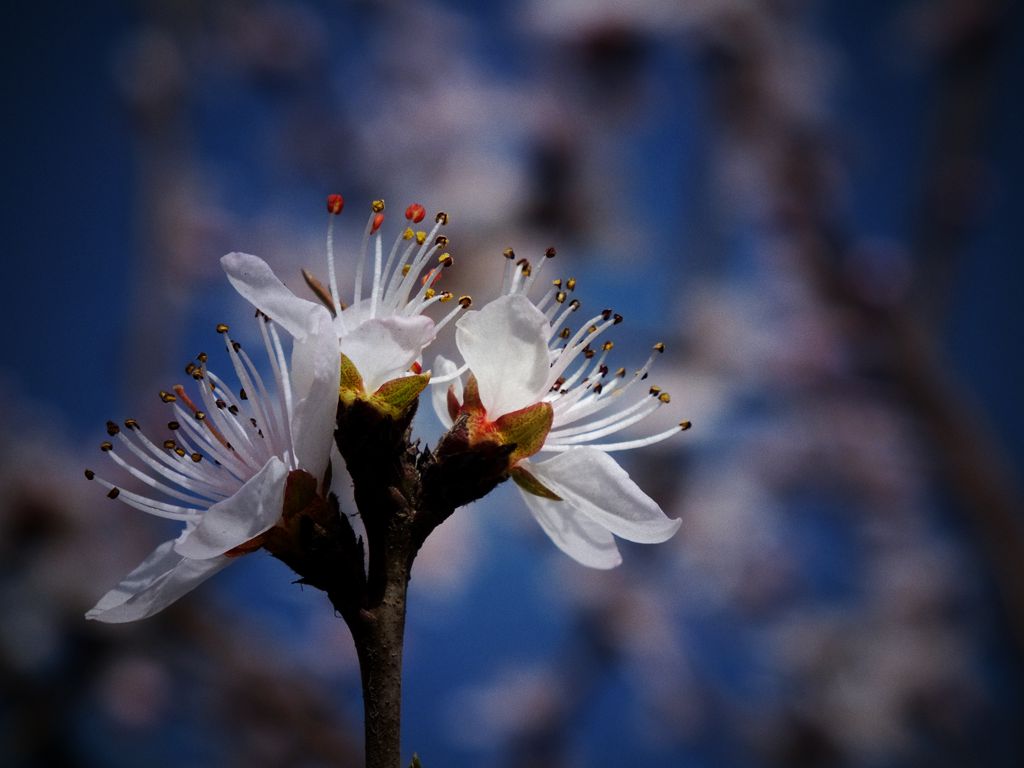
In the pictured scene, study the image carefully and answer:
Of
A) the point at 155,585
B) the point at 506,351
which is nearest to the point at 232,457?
the point at 155,585

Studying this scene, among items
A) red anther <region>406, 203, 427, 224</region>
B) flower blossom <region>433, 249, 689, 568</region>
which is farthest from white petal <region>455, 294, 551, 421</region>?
red anther <region>406, 203, 427, 224</region>

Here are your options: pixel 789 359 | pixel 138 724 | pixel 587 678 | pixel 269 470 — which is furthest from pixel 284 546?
pixel 789 359

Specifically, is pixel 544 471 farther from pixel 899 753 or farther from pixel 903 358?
pixel 899 753

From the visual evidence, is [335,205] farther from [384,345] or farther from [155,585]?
[155,585]

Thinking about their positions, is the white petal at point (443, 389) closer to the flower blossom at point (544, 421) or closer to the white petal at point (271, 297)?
the flower blossom at point (544, 421)

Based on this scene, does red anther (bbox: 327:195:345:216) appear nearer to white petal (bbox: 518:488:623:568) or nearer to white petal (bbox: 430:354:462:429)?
white petal (bbox: 430:354:462:429)

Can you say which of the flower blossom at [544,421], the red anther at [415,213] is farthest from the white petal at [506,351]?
the red anther at [415,213]
